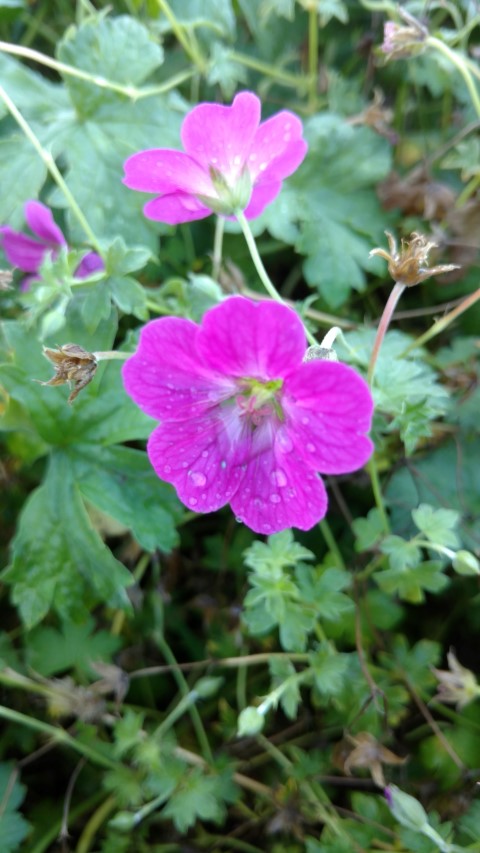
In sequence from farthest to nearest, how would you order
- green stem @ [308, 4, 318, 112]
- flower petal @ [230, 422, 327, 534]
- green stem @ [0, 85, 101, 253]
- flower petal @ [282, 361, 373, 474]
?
1. green stem @ [308, 4, 318, 112]
2. green stem @ [0, 85, 101, 253]
3. flower petal @ [230, 422, 327, 534]
4. flower petal @ [282, 361, 373, 474]

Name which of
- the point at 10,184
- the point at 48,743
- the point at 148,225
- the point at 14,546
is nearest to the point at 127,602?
the point at 14,546

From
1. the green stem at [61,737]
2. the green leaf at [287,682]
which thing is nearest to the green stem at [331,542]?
the green leaf at [287,682]

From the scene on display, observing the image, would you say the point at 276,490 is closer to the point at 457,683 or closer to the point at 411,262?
the point at 411,262

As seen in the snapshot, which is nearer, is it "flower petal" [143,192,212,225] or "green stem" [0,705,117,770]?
"flower petal" [143,192,212,225]

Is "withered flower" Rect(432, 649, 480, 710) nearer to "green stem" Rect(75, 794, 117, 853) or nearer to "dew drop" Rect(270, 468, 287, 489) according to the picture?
"dew drop" Rect(270, 468, 287, 489)

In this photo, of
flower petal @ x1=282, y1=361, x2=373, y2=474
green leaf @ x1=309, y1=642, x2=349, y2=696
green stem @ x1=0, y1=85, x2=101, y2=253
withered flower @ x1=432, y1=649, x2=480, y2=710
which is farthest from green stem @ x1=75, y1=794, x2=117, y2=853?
green stem @ x1=0, y1=85, x2=101, y2=253

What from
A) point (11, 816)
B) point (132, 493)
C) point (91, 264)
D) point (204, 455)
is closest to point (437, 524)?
point (204, 455)

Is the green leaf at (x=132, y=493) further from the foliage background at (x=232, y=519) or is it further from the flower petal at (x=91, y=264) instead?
the flower petal at (x=91, y=264)
